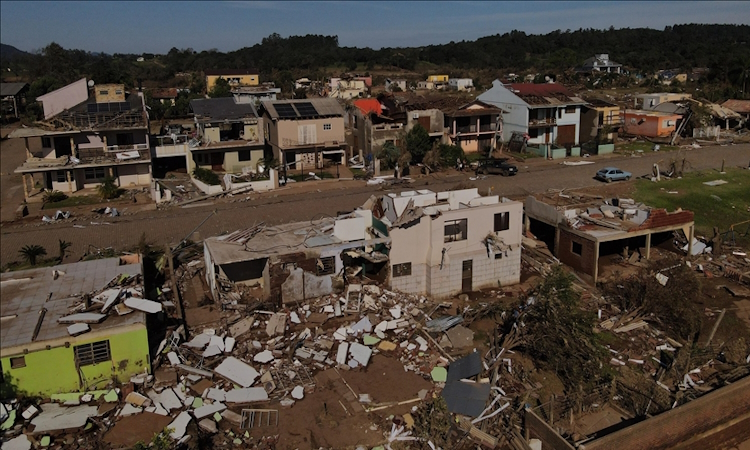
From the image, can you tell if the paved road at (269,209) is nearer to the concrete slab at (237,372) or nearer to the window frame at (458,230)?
the window frame at (458,230)

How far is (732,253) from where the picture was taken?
24.2m

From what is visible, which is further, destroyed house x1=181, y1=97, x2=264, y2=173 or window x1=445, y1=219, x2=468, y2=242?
destroyed house x1=181, y1=97, x2=264, y2=173

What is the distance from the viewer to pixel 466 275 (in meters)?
20.3

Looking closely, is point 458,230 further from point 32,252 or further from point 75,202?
point 75,202

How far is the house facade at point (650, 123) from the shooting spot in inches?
1871

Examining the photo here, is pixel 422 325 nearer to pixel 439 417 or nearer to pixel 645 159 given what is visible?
pixel 439 417

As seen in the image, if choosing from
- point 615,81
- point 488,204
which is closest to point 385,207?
point 488,204

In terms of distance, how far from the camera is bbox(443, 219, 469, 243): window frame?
19.8 metres

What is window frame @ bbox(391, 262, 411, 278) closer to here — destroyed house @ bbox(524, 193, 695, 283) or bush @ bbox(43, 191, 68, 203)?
destroyed house @ bbox(524, 193, 695, 283)

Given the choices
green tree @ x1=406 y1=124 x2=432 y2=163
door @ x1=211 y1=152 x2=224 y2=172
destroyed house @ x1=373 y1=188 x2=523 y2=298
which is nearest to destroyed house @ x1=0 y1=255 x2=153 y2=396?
destroyed house @ x1=373 y1=188 x2=523 y2=298

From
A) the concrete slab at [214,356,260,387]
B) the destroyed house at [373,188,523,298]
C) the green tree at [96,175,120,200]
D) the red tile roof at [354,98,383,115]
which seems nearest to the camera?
the concrete slab at [214,356,260,387]

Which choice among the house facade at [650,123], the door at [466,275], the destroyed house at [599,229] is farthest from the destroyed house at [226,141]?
the house facade at [650,123]

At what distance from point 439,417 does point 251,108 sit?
29.2m

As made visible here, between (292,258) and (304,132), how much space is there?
20.2 meters
